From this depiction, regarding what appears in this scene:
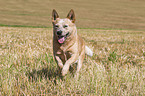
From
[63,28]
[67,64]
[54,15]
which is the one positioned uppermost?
[54,15]

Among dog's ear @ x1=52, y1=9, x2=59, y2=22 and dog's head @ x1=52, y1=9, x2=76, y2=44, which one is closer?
dog's head @ x1=52, y1=9, x2=76, y2=44

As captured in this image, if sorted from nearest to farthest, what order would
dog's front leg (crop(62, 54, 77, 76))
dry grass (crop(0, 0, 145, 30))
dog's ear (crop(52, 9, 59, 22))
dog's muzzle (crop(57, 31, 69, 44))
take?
dog's front leg (crop(62, 54, 77, 76)) < dog's muzzle (crop(57, 31, 69, 44)) < dog's ear (crop(52, 9, 59, 22)) < dry grass (crop(0, 0, 145, 30))

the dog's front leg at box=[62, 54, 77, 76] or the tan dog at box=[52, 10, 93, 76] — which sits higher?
the tan dog at box=[52, 10, 93, 76]

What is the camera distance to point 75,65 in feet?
14.3

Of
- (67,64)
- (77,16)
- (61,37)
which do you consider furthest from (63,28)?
(77,16)

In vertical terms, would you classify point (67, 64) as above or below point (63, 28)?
below

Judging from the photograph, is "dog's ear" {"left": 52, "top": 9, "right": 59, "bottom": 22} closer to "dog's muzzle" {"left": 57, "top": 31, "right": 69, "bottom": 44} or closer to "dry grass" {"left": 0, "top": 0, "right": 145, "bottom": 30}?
"dog's muzzle" {"left": 57, "top": 31, "right": 69, "bottom": 44}

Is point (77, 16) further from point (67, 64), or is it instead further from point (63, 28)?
point (67, 64)

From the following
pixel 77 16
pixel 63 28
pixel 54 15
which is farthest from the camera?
pixel 77 16

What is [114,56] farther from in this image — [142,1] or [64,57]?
[142,1]

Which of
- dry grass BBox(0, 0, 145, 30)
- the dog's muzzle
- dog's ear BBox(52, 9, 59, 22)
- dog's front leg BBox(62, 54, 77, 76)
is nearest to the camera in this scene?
dog's front leg BBox(62, 54, 77, 76)

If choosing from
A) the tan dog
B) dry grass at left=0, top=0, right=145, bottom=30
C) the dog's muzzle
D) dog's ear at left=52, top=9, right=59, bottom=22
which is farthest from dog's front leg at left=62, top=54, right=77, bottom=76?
dry grass at left=0, top=0, right=145, bottom=30

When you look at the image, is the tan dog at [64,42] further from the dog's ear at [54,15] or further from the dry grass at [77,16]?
the dry grass at [77,16]

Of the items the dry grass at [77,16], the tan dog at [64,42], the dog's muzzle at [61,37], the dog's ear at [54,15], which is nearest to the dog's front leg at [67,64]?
the tan dog at [64,42]
